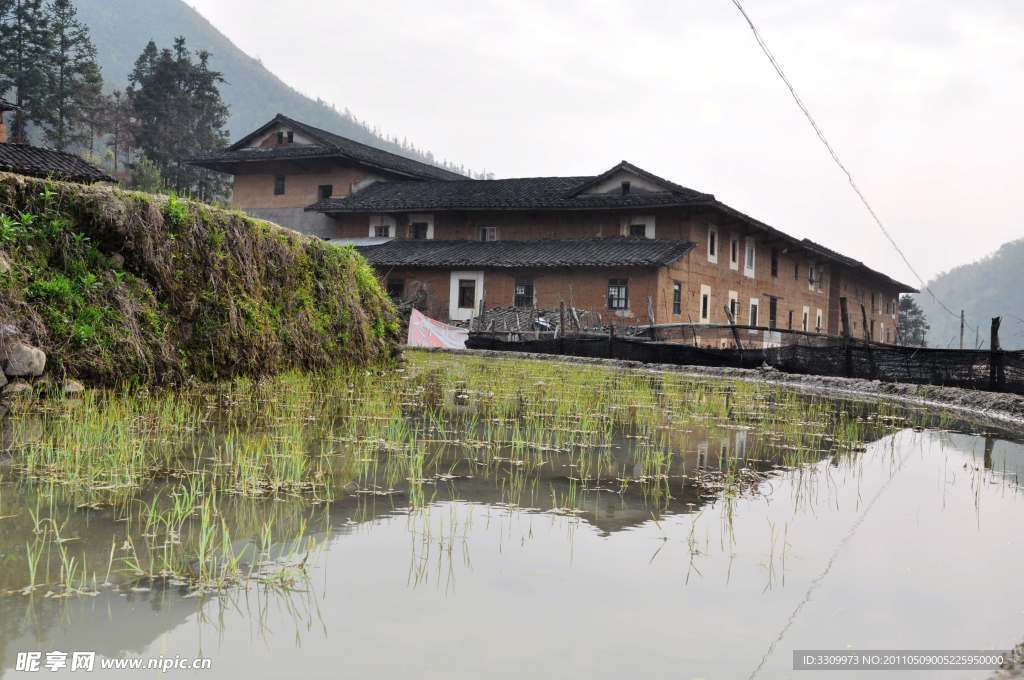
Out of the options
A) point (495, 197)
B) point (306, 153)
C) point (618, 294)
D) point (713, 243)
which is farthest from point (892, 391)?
point (306, 153)

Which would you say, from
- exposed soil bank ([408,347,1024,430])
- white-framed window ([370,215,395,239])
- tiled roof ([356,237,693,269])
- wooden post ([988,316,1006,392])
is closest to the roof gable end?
tiled roof ([356,237,693,269])

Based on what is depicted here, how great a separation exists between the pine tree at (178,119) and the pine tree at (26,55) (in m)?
6.63

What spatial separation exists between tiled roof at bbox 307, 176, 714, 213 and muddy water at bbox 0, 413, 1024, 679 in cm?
3042

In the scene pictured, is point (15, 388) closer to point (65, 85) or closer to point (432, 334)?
point (432, 334)

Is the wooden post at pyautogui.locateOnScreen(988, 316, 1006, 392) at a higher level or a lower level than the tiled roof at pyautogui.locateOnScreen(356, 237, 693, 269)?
lower

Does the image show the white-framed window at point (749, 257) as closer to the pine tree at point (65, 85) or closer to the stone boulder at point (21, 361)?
the stone boulder at point (21, 361)

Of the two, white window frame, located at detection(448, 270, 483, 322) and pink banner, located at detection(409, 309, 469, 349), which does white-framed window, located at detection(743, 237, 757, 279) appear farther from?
pink banner, located at detection(409, 309, 469, 349)

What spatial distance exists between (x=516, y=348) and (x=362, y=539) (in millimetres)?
23170

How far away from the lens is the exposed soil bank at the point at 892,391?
12.6 m

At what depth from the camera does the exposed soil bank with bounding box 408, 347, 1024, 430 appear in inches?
498

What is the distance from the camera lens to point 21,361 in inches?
362

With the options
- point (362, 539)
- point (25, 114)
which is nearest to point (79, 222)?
point (362, 539)

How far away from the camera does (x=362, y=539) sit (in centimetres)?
418

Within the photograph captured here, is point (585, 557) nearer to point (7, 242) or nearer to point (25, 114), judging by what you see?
point (7, 242)
